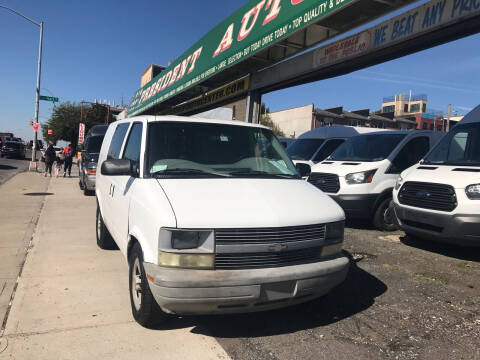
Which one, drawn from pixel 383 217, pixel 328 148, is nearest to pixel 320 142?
pixel 328 148

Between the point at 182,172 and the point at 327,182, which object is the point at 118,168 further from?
the point at 327,182

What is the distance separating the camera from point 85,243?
6.07m

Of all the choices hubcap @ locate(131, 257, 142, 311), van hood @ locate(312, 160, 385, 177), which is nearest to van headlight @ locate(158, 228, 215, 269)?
hubcap @ locate(131, 257, 142, 311)

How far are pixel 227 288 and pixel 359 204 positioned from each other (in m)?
5.08

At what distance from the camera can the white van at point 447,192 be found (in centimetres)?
511

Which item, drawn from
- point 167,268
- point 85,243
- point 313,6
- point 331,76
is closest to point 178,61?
point 331,76

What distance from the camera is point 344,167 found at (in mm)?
7727

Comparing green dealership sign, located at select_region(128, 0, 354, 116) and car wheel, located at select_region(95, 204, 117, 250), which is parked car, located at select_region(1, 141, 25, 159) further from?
car wheel, located at select_region(95, 204, 117, 250)

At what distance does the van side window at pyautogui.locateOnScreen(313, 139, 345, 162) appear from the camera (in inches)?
434

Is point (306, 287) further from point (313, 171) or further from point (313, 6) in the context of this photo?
point (313, 6)

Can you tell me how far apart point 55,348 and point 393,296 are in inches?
134

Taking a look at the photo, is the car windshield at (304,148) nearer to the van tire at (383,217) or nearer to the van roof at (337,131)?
the van roof at (337,131)

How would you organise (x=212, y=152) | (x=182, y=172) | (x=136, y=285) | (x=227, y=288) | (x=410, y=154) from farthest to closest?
(x=410, y=154)
(x=212, y=152)
(x=182, y=172)
(x=136, y=285)
(x=227, y=288)

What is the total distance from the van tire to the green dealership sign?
382 cm
